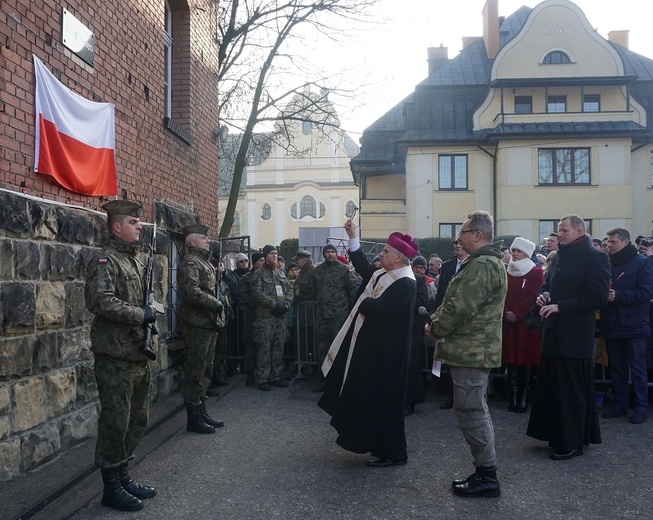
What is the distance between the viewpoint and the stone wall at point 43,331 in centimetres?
480

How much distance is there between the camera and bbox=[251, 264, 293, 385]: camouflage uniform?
8.77m

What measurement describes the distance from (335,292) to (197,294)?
2.94 meters

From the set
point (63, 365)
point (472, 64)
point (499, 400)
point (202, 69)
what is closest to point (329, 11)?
point (202, 69)

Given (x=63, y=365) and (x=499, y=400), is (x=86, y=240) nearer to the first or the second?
(x=63, y=365)

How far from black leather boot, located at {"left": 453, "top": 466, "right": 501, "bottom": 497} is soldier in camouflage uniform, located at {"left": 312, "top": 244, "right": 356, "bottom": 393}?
14.3ft

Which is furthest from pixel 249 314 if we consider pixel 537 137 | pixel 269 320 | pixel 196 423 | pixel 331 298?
pixel 537 137

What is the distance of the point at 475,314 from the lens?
473cm

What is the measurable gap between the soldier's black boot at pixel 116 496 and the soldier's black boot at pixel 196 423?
1904 mm

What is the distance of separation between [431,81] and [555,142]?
6.44m

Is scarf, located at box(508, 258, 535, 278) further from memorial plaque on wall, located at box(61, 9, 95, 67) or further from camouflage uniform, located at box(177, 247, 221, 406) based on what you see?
memorial plaque on wall, located at box(61, 9, 95, 67)

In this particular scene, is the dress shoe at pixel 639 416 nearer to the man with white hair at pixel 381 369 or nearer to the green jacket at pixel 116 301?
the man with white hair at pixel 381 369

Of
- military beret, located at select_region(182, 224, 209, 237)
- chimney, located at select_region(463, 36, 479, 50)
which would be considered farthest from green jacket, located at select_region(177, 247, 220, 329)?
chimney, located at select_region(463, 36, 479, 50)

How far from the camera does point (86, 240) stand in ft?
19.8

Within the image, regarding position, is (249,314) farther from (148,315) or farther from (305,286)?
(148,315)
